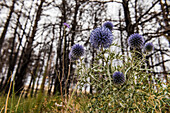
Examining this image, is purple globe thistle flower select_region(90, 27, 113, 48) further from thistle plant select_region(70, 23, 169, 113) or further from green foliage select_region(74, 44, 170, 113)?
green foliage select_region(74, 44, 170, 113)

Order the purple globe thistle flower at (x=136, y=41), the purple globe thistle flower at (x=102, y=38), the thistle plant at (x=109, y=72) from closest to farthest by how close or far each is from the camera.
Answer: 1. the thistle plant at (x=109, y=72)
2. the purple globe thistle flower at (x=102, y=38)
3. the purple globe thistle flower at (x=136, y=41)

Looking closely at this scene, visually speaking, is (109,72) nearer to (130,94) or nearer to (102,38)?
(130,94)

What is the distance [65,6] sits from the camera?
197 inches

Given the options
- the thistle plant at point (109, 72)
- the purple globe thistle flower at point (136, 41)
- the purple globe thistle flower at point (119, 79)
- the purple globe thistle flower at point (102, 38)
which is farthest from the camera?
the purple globe thistle flower at point (136, 41)

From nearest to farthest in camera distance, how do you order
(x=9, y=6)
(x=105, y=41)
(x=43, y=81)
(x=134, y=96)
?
(x=43, y=81) → (x=134, y=96) → (x=105, y=41) → (x=9, y=6)

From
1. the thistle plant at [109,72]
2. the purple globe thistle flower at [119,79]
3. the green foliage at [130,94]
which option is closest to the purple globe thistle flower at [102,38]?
the thistle plant at [109,72]

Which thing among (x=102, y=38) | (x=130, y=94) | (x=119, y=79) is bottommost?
(x=130, y=94)

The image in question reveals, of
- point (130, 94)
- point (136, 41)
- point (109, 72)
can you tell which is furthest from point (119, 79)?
point (136, 41)

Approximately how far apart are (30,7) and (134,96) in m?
7.05

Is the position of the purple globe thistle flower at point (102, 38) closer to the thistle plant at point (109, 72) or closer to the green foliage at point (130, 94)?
the thistle plant at point (109, 72)

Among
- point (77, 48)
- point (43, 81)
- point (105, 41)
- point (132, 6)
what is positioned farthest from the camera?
point (132, 6)

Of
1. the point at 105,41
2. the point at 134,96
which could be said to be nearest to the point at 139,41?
the point at 105,41

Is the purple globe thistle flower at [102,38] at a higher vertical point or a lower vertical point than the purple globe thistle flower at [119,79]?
higher

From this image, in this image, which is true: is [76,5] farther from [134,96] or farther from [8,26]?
[134,96]
